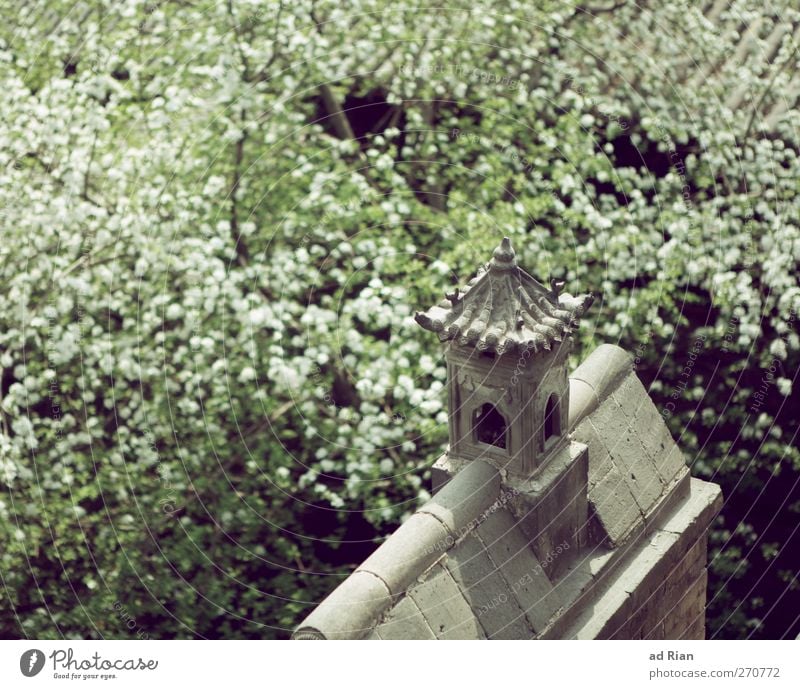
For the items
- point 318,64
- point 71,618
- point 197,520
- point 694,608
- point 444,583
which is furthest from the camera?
point 318,64

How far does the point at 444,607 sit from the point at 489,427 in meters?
2.51

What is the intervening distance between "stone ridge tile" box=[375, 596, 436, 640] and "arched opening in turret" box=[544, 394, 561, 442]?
9.25ft

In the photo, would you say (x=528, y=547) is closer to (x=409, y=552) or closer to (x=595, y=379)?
(x=409, y=552)

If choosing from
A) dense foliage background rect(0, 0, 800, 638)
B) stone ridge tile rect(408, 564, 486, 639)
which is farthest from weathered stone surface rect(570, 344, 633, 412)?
dense foliage background rect(0, 0, 800, 638)

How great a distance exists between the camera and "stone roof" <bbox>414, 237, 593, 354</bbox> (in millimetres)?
14359

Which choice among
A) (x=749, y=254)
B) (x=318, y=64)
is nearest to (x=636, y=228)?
(x=749, y=254)

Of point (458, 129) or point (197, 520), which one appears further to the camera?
point (458, 129)

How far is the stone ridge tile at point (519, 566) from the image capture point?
15.0 meters

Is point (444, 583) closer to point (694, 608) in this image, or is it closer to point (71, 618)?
point (694, 608)

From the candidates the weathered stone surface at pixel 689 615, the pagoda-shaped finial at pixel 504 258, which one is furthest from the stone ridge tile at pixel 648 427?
the pagoda-shaped finial at pixel 504 258

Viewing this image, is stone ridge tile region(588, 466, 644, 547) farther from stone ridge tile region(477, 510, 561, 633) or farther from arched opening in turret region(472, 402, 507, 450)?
arched opening in turret region(472, 402, 507, 450)

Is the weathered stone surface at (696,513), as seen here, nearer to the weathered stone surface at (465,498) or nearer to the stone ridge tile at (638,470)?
the stone ridge tile at (638,470)

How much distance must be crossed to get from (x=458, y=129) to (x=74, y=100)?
7453 mm

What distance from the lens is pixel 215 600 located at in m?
22.4
